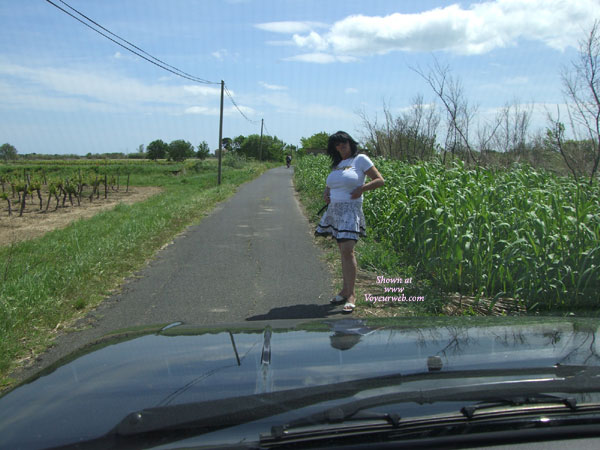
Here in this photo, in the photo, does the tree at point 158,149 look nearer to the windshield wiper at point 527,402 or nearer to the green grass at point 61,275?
the green grass at point 61,275

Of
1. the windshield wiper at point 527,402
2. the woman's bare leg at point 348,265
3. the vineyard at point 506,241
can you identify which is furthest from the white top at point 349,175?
the windshield wiper at point 527,402

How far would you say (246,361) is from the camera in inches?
70.2

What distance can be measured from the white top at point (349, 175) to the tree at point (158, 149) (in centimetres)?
8944

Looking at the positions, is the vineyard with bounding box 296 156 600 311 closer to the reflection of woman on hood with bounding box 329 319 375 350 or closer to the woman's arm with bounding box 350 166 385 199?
the woman's arm with bounding box 350 166 385 199

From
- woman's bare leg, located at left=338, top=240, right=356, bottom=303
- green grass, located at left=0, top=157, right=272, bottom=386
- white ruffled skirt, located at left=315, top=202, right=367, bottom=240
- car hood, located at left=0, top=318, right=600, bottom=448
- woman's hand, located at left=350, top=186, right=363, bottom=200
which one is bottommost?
green grass, located at left=0, top=157, right=272, bottom=386

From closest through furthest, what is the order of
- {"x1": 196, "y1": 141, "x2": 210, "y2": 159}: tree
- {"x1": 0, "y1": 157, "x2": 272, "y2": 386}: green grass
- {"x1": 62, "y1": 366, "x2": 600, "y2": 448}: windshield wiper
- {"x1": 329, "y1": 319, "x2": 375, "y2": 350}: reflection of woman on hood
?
{"x1": 62, "y1": 366, "x2": 600, "y2": 448}: windshield wiper < {"x1": 329, "y1": 319, "x2": 375, "y2": 350}: reflection of woman on hood < {"x1": 0, "y1": 157, "x2": 272, "y2": 386}: green grass < {"x1": 196, "y1": 141, "x2": 210, "y2": 159}: tree

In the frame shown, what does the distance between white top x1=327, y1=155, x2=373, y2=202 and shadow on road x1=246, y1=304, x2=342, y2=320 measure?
1200mm

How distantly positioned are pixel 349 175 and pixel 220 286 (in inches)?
95.6

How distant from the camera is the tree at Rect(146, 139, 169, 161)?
91.1 metres

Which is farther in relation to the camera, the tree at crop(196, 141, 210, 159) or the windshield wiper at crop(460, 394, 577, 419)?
the tree at crop(196, 141, 210, 159)

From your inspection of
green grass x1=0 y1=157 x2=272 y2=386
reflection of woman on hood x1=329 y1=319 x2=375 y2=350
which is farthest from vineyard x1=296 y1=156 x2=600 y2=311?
green grass x1=0 y1=157 x2=272 y2=386

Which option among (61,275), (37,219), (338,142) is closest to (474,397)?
(338,142)

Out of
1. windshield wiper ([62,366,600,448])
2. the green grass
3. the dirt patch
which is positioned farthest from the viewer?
the dirt patch

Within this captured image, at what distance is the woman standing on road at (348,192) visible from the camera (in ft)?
17.9
